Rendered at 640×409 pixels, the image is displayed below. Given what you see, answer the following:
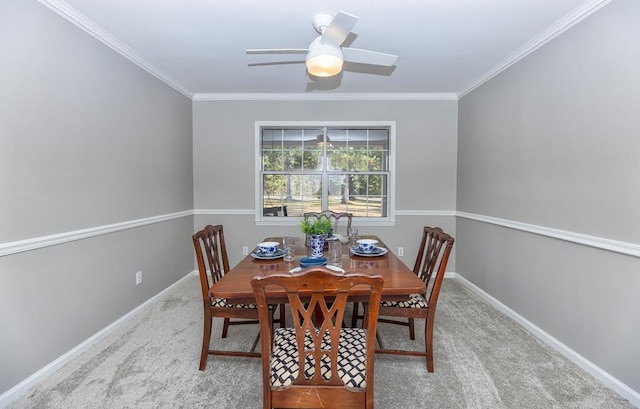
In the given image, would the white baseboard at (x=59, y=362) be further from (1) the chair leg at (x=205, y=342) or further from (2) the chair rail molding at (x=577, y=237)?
(2) the chair rail molding at (x=577, y=237)

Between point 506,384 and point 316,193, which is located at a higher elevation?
point 316,193

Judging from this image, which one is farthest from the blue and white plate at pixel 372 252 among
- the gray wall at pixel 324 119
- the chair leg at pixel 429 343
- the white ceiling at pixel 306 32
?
the gray wall at pixel 324 119

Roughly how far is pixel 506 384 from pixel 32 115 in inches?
138

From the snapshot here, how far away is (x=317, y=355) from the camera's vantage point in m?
1.29

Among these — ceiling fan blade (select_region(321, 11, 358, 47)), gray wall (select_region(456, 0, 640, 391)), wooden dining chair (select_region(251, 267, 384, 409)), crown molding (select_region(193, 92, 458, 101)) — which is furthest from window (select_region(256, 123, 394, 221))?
wooden dining chair (select_region(251, 267, 384, 409))

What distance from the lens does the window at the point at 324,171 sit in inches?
174

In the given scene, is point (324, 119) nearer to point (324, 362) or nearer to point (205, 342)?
point (205, 342)

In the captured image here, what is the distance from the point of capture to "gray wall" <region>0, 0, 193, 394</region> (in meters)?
1.87

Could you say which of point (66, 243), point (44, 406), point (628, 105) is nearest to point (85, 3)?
point (66, 243)

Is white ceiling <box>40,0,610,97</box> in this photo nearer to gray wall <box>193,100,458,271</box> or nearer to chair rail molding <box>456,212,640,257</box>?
gray wall <box>193,100,458,271</box>

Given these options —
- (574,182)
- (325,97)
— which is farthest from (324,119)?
(574,182)

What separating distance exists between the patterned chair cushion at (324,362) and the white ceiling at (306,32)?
220 centimetres

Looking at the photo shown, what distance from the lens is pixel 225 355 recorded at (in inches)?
84.8

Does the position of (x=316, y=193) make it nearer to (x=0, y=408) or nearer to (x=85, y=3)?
(x=85, y=3)
